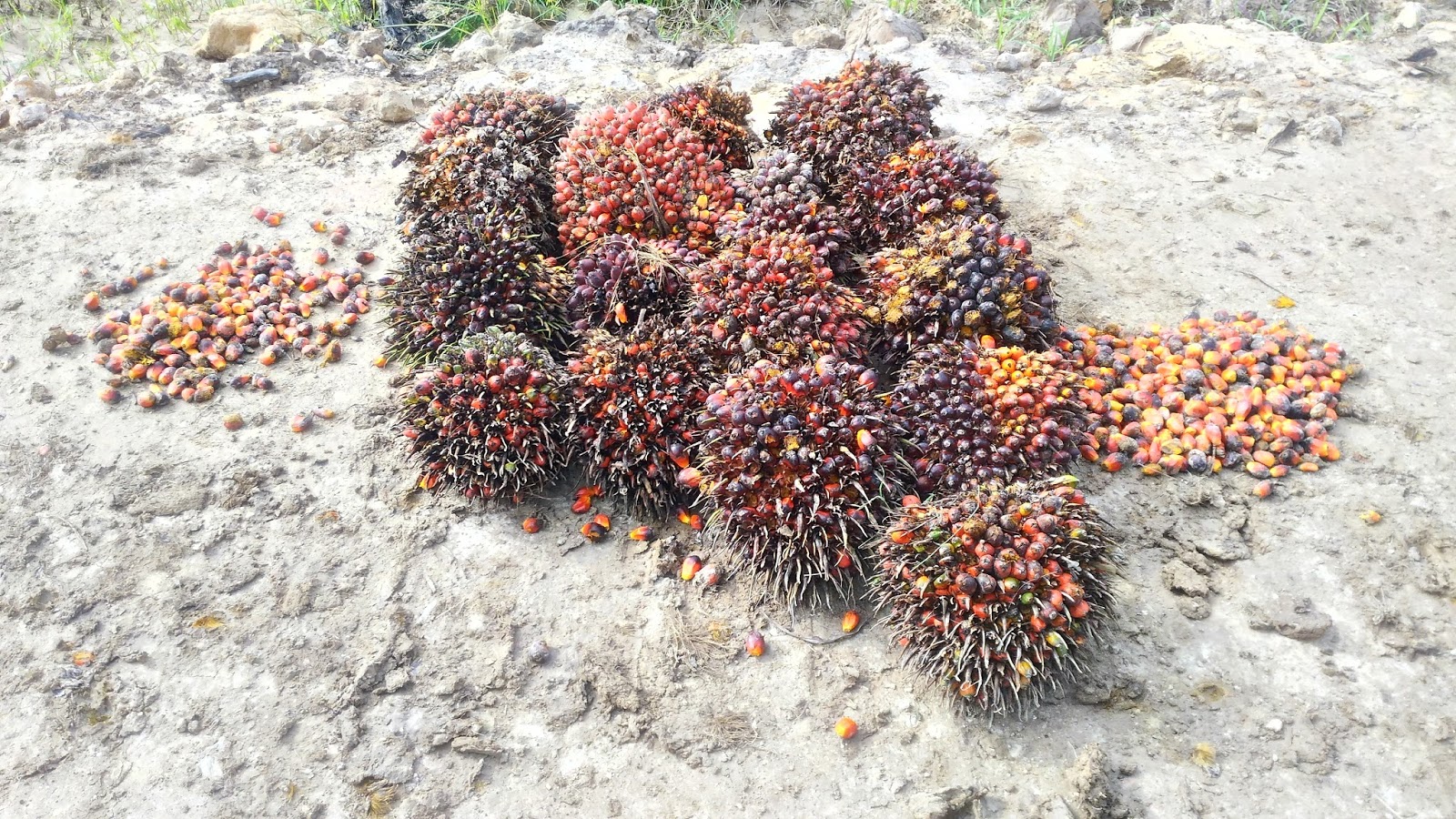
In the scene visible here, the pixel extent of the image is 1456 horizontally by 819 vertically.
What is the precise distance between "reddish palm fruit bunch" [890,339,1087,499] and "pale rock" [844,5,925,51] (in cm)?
434

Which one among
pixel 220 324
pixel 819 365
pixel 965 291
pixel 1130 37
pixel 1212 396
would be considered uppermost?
pixel 1130 37

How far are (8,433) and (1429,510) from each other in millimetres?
6813

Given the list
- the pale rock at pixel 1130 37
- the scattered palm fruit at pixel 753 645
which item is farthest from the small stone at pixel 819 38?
the scattered palm fruit at pixel 753 645

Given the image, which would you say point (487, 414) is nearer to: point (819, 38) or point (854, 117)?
point (854, 117)

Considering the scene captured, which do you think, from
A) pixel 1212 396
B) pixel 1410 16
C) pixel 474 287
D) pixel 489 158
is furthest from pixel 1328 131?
pixel 474 287

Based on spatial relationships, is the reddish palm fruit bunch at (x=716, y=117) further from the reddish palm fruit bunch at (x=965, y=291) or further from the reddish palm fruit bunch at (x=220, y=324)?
the reddish palm fruit bunch at (x=220, y=324)

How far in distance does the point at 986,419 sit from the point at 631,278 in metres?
1.74

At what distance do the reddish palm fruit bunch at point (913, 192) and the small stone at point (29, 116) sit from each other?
20.5 ft

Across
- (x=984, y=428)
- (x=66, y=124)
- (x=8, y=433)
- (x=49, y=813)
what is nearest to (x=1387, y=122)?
(x=984, y=428)

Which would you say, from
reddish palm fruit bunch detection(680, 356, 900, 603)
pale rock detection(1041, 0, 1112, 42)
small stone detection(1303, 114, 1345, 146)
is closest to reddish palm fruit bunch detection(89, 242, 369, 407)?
reddish palm fruit bunch detection(680, 356, 900, 603)

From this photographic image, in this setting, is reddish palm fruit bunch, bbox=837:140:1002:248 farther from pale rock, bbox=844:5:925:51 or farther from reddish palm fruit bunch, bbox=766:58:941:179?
pale rock, bbox=844:5:925:51

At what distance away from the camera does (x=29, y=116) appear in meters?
6.50

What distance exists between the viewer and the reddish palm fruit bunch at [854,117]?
452 cm

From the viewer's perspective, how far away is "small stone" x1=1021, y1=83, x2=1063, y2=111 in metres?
6.18
